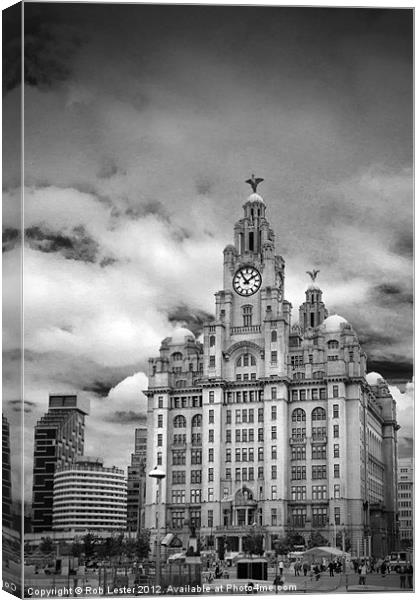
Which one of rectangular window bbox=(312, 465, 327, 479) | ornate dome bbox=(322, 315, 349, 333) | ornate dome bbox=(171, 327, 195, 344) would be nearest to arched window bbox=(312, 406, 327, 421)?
rectangular window bbox=(312, 465, 327, 479)

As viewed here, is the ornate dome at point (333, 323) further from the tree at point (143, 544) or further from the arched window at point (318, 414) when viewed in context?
the tree at point (143, 544)

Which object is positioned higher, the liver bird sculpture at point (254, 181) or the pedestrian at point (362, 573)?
the liver bird sculpture at point (254, 181)

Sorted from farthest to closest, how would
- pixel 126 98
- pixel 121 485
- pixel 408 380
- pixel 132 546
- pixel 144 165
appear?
pixel 121 485 < pixel 132 546 < pixel 408 380 < pixel 144 165 < pixel 126 98

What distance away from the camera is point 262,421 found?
3650cm

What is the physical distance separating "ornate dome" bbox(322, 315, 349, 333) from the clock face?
276 centimetres

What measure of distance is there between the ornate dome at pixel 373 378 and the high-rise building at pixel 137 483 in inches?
293

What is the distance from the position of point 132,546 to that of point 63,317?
27.5 feet

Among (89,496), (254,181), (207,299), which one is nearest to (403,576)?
(254,181)

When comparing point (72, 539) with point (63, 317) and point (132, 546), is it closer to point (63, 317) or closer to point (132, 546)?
point (132, 546)

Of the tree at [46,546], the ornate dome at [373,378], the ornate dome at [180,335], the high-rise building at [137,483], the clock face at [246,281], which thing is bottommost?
the tree at [46,546]

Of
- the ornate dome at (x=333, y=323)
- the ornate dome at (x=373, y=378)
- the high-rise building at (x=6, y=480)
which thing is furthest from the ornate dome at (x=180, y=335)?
the high-rise building at (x=6, y=480)

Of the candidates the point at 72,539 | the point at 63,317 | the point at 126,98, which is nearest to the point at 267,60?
the point at 126,98

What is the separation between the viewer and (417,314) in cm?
2434

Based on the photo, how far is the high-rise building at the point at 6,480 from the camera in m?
23.1
